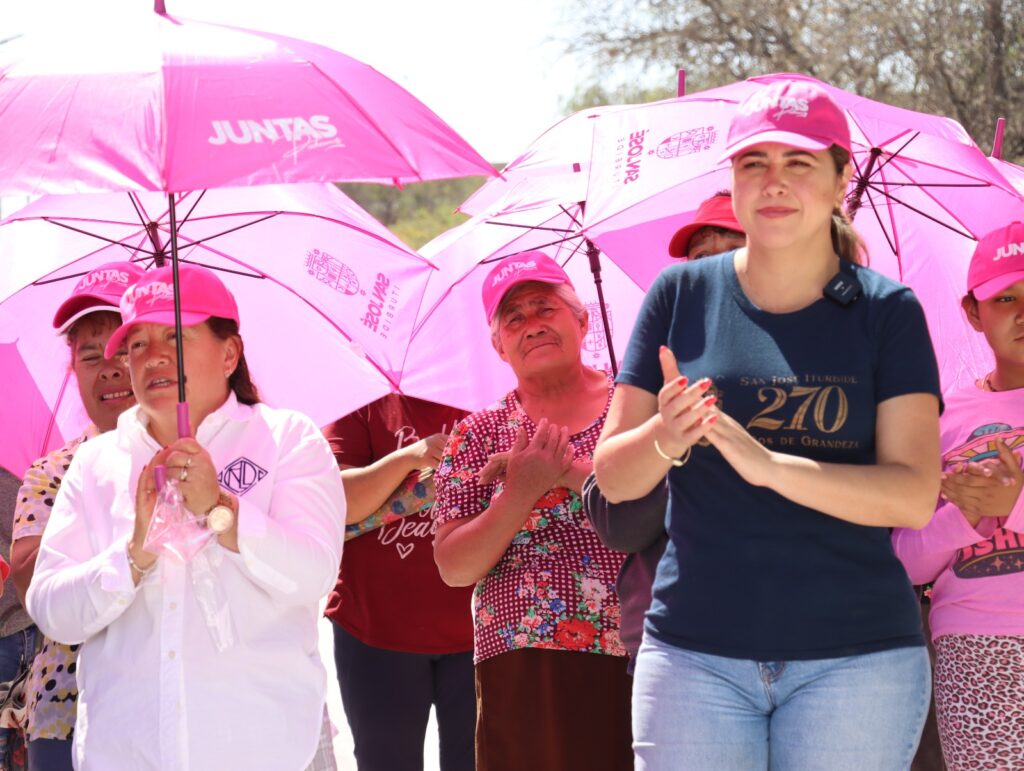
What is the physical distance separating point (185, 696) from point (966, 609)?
2256mm

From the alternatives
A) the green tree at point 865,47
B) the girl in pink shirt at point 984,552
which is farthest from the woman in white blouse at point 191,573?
the green tree at point 865,47

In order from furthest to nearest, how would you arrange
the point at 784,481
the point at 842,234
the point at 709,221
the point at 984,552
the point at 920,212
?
the point at 920,212 → the point at 709,221 → the point at 984,552 → the point at 842,234 → the point at 784,481

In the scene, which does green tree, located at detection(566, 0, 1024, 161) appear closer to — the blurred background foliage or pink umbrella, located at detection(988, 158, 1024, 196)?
the blurred background foliage

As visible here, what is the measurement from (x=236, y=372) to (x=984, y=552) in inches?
89.9

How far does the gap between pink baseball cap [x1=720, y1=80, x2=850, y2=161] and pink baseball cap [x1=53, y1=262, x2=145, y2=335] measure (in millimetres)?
2318

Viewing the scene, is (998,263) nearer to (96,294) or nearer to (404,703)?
(404,703)

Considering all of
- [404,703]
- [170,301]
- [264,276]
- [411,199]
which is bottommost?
[404,703]

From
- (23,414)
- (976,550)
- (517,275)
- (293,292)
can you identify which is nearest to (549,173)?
(517,275)

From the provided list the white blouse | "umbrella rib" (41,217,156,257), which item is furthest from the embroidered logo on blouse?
"umbrella rib" (41,217,156,257)

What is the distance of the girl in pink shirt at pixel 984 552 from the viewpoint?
4113 mm

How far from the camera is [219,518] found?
3.69 metres

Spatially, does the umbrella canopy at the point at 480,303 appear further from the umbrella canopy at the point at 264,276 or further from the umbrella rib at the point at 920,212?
the umbrella rib at the point at 920,212

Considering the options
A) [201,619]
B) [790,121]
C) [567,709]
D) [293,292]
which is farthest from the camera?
[293,292]

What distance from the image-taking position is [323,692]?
3.92 meters
